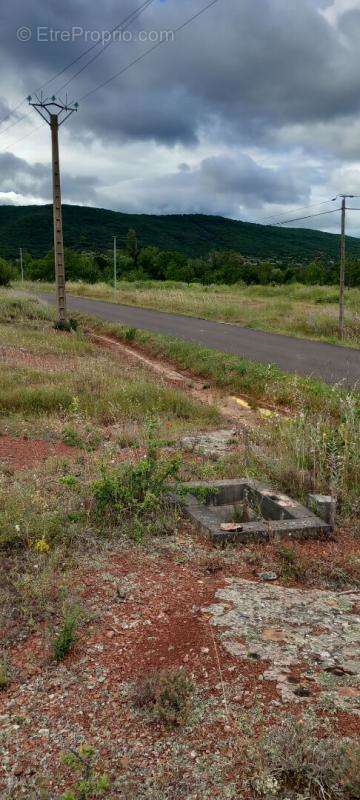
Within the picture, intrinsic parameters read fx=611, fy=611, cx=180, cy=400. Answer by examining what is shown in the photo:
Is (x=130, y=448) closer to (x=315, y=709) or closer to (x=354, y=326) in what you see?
(x=315, y=709)

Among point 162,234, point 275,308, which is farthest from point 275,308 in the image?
point 162,234

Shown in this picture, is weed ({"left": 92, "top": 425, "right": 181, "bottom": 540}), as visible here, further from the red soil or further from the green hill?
the green hill

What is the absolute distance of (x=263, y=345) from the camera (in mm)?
17719

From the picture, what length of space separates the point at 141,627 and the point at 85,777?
109cm

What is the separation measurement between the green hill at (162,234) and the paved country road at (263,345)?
252ft

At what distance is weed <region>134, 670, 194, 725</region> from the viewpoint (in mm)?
2746

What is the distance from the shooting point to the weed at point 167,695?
9.01ft

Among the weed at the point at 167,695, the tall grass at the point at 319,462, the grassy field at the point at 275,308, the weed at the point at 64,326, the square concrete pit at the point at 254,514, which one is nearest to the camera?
the weed at the point at 167,695

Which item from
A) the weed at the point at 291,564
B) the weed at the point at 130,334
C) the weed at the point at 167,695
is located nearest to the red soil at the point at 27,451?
the weed at the point at 291,564

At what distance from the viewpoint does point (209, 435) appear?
8070 millimetres

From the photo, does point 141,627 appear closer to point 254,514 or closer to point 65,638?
point 65,638

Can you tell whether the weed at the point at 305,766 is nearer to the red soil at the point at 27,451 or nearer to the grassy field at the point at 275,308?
the red soil at the point at 27,451

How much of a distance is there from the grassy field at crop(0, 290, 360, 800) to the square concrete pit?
135 mm

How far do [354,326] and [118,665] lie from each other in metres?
20.7
